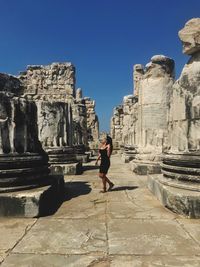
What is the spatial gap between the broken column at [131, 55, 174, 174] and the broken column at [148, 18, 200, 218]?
3702mm

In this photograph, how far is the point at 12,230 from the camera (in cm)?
372

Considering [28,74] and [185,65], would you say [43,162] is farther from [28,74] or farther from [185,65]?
[28,74]

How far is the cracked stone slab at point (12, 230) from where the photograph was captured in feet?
10.7

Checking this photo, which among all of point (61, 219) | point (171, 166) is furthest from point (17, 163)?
point (171, 166)

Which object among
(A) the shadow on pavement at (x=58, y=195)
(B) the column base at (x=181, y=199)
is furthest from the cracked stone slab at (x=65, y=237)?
(B) the column base at (x=181, y=199)

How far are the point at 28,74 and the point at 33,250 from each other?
22.3 meters

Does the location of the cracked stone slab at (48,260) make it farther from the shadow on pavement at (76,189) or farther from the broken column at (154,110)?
the broken column at (154,110)

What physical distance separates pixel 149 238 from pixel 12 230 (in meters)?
1.65

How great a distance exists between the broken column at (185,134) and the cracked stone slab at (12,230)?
2.11 meters

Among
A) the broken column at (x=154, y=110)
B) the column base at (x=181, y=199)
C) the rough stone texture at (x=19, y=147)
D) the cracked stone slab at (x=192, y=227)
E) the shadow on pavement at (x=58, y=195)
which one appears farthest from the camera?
the broken column at (x=154, y=110)

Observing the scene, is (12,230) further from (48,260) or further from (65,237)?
(48,260)

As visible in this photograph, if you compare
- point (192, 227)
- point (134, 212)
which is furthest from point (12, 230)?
point (192, 227)

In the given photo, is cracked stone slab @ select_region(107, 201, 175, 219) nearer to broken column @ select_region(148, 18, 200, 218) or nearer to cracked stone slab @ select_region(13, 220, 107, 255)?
broken column @ select_region(148, 18, 200, 218)

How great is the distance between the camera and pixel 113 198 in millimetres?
5621
